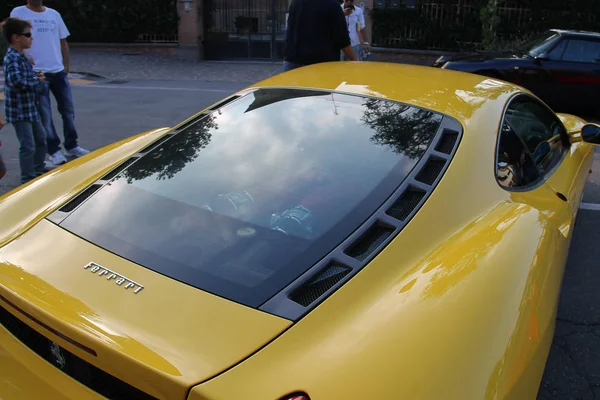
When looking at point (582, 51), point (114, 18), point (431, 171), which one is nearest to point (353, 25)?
point (582, 51)

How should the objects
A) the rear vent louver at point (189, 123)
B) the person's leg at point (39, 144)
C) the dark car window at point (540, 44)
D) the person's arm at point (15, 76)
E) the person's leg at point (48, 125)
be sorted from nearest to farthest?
1. the rear vent louver at point (189, 123)
2. the person's arm at point (15, 76)
3. the person's leg at point (39, 144)
4. the person's leg at point (48, 125)
5. the dark car window at point (540, 44)

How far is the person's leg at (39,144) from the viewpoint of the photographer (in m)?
4.93

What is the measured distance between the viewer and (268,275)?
165cm

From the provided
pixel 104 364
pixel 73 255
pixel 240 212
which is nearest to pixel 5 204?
pixel 73 255

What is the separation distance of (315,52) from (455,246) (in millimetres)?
4086

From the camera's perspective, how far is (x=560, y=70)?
27.7 ft

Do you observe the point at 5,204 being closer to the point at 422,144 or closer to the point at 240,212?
the point at 240,212

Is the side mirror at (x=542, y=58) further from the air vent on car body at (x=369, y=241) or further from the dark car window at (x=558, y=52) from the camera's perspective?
the air vent on car body at (x=369, y=241)

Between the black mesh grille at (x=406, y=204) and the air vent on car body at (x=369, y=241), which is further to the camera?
the black mesh grille at (x=406, y=204)

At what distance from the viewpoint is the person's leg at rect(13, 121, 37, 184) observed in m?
4.82

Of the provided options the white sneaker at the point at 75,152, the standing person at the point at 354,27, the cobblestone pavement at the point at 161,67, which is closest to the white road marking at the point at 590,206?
the white sneaker at the point at 75,152

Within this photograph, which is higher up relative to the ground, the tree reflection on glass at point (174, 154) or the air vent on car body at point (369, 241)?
the tree reflection on glass at point (174, 154)

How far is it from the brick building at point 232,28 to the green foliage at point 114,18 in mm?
629

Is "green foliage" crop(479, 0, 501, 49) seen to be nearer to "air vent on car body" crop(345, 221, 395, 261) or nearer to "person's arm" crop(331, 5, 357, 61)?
"person's arm" crop(331, 5, 357, 61)
